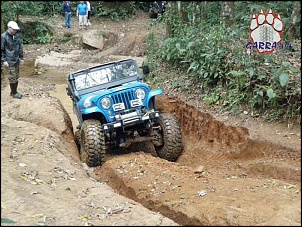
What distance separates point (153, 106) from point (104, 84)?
0.99 meters

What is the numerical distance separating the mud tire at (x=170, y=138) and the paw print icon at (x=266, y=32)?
1932 millimetres

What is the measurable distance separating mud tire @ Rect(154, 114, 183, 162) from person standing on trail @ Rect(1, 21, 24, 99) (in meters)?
2.87

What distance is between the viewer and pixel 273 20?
780 centimetres

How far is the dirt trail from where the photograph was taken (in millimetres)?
5262

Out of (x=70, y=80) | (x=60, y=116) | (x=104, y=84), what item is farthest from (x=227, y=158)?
(x=60, y=116)

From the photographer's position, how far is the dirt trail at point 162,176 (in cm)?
526

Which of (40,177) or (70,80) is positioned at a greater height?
(70,80)

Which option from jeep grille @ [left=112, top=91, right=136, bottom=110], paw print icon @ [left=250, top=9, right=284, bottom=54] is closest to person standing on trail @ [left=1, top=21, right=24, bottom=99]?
jeep grille @ [left=112, top=91, right=136, bottom=110]

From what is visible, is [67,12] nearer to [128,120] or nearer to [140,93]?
[140,93]

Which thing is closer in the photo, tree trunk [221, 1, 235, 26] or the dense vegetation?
the dense vegetation

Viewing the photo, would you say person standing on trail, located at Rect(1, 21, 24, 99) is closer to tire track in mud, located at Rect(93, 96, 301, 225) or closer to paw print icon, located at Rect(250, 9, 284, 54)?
tire track in mud, located at Rect(93, 96, 301, 225)

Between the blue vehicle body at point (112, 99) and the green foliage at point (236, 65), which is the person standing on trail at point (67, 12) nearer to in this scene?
the green foliage at point (236, 65)

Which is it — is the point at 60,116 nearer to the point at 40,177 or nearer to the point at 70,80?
the point at 70,80

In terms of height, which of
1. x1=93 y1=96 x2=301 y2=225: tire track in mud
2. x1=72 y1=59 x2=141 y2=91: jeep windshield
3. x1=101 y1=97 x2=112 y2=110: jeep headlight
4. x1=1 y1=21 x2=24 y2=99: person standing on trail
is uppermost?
x1=1 y1=21 x2=24 y2=99: person standing on trail
